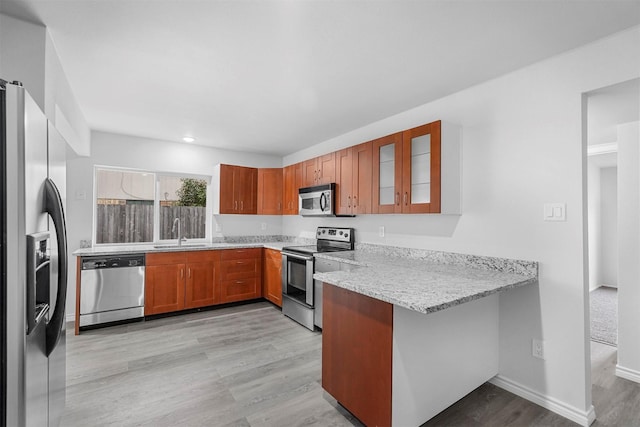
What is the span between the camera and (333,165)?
380 cm

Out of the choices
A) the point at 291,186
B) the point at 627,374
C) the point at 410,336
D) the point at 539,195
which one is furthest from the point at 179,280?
the point at 627,374

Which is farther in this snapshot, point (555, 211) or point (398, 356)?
point (555, 211)

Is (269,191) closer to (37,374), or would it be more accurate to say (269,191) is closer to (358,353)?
(358,353)

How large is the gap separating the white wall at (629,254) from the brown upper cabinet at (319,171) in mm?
2665

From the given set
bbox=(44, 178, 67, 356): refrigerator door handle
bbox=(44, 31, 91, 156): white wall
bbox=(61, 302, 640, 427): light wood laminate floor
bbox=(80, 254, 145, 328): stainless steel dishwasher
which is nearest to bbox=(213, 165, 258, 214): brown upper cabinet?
bbox=(80, 254, 145, 328): stainless steel dishwasher

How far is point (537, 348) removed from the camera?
86.7 inches

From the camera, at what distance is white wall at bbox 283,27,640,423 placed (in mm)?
1999

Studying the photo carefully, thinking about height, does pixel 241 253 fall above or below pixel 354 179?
below

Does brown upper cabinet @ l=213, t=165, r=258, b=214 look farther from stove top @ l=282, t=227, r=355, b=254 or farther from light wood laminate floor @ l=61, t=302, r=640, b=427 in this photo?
light wood laminate floor @ l=61, t=302, r=640, b=427

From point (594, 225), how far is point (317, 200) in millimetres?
5242

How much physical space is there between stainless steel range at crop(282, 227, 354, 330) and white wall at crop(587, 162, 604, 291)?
469 cm

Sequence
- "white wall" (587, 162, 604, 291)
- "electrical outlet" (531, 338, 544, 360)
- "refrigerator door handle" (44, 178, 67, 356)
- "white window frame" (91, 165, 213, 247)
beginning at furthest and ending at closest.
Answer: "white wall" (587, 162, 604, 291) → "white window frame" (91, 165, 213, 247) → "electrical outlet" (531, 338, 544, 360) → "refrigerator door handle" (44, 178, 67, 356)

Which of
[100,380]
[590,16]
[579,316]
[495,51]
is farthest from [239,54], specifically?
[579,316]

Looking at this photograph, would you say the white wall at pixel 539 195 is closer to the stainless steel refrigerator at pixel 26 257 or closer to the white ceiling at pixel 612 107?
the white ceiling at pixel 612 107
